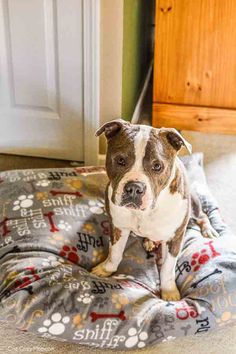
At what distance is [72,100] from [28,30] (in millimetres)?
372

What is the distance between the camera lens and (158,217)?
1.71m

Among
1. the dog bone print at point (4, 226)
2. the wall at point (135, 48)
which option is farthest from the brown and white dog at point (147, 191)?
the wall at point (135, 48)

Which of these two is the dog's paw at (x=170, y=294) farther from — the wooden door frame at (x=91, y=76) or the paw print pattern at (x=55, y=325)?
the wooden door frame at (x=91, y=76)

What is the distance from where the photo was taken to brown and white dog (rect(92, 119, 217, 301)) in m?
1.56

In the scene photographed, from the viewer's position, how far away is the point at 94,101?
2537 mm

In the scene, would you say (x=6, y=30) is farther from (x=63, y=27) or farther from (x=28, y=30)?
(x=63, y=27)

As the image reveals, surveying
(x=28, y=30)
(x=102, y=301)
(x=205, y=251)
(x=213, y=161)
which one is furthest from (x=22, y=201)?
(x=213, y=161)

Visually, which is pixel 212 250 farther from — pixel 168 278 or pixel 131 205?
pixel 131 205

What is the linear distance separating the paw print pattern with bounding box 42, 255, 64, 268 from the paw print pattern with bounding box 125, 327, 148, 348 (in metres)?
0.35

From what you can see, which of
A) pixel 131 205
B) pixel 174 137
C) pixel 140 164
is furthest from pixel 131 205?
pixel 174 137

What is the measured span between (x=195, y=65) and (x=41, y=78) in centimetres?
77

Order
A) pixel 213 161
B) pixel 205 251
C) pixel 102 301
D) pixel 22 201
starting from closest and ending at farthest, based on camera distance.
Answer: pixel 102 301 → pixel 205 251 → pixel 22 201 → pixel 213 161

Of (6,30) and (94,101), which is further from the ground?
(6,30)

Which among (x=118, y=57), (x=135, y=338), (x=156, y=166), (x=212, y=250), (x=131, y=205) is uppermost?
(x=118, y=57)
